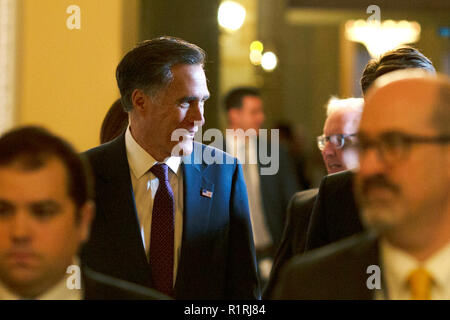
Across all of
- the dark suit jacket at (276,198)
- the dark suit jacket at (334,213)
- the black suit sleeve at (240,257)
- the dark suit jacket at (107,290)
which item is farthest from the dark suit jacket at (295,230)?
the dark suit jacket at (276,198)

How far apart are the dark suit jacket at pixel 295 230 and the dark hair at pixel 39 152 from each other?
55.0 inches

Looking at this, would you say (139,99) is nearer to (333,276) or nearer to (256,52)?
(333,276)

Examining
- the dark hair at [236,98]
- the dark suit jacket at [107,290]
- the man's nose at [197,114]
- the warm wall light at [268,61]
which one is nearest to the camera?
the dark suit jacket at [107,290]

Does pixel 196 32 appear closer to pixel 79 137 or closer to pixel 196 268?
pixel 79 137

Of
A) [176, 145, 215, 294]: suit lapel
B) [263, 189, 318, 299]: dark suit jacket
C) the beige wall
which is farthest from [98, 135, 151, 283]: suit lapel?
the beige wall

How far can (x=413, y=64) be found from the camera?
8.95 ft

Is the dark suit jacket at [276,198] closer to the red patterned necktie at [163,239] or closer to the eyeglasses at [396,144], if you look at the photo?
the red patterned necktie at [163,239]

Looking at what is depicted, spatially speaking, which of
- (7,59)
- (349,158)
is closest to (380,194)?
(349,158)

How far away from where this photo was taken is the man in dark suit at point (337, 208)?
2.48m

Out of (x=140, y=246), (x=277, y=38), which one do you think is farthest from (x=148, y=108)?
(x=277, y=38)

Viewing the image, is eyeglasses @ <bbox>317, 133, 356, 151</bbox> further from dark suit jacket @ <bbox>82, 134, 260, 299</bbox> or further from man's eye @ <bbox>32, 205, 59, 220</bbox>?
man's eye @ <bbox>32, 205, 59, 220</bbox>

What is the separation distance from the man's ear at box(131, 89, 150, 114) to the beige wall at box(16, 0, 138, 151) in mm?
1994

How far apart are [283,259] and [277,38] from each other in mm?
6577

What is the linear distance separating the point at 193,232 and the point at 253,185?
3.47 metres
